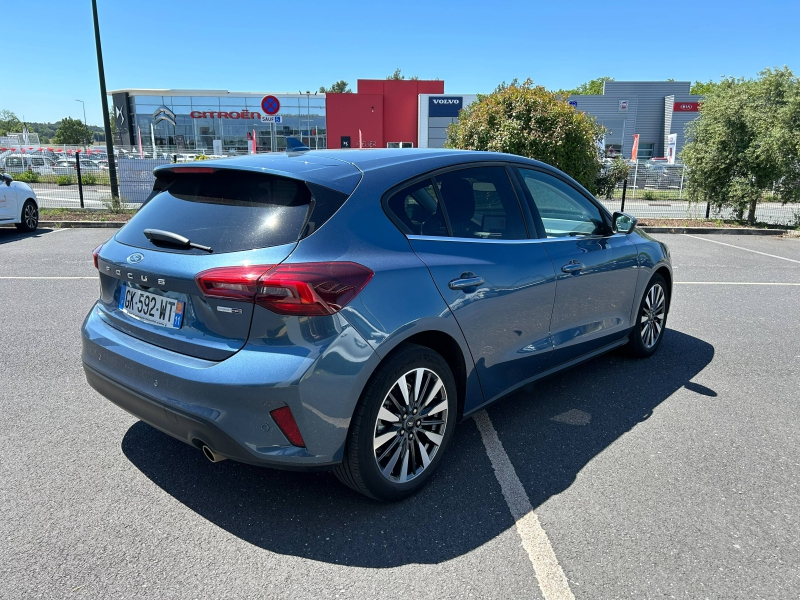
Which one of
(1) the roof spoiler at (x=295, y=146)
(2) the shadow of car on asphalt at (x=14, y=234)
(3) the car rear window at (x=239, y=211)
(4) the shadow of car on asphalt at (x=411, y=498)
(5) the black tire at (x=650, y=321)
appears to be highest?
(1) the roof spoiler at (x=295, y=146)

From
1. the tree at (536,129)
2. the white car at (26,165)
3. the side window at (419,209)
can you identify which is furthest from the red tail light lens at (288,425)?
the white car at (26,165)

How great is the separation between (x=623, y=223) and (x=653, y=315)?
3.32 feet

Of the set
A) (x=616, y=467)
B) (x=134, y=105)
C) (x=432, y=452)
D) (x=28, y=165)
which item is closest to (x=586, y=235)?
(x=616, y=467)

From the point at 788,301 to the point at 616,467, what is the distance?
18.8 ft

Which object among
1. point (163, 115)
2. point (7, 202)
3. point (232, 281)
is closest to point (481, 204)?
point (232, 281)

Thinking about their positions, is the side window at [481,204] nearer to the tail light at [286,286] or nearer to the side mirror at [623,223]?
the tail light at [286,286]

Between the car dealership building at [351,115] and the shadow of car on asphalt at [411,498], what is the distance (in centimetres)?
3867

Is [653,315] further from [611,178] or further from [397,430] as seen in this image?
[611,178]

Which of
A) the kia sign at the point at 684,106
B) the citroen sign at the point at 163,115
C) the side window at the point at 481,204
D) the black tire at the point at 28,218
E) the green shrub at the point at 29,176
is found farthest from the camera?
the kia sign at the point at 684,106

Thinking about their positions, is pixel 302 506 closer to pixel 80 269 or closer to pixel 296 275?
pixel 296 275

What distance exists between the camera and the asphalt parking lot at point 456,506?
242 cm

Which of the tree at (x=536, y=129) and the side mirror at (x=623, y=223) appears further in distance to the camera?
the tree at (x=536, y=129)

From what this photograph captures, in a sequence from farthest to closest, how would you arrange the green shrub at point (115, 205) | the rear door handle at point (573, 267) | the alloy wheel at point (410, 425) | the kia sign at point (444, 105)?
the kia sign at point (444, 105) < the green shrub at point (115, 205) < the rear door handle at point (573, 267) < the alloy wheel at point (410, 425)

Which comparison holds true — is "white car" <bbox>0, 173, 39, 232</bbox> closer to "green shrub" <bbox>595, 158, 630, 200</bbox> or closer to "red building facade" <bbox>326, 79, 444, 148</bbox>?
"green shrub" <bbox>595, 158, 630, 200</bbox>
